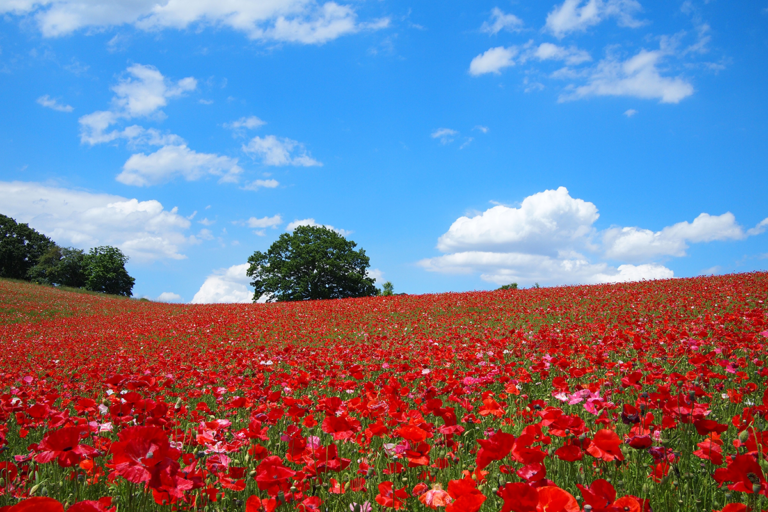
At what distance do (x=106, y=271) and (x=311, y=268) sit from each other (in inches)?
1300

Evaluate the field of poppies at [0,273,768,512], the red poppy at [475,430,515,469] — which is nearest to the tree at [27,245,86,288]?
the field of poppies at [0,273,768,512]

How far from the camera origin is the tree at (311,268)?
41.6 metres

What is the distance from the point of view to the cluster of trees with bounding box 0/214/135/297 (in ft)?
183

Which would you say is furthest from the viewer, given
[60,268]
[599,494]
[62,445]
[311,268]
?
[60,268]

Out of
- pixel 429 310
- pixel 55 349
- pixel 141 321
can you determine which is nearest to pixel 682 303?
pixel 429 310

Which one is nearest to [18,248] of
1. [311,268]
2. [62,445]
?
[311,268]

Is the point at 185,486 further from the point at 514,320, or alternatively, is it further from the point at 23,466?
the point at 514,320

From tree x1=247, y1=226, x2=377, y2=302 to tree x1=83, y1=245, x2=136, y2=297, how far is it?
2689 centimetres

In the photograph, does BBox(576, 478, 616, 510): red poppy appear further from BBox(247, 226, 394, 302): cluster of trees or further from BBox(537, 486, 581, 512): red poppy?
BBox(247, 226, 394, 302): cluster of trees

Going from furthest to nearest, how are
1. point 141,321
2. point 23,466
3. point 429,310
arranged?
point 141,321, point 429,310, point 23,466

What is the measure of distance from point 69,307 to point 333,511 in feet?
110

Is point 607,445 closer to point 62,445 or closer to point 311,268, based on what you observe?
point 62,445

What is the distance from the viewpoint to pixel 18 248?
189 ft

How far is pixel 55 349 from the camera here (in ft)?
44.5
